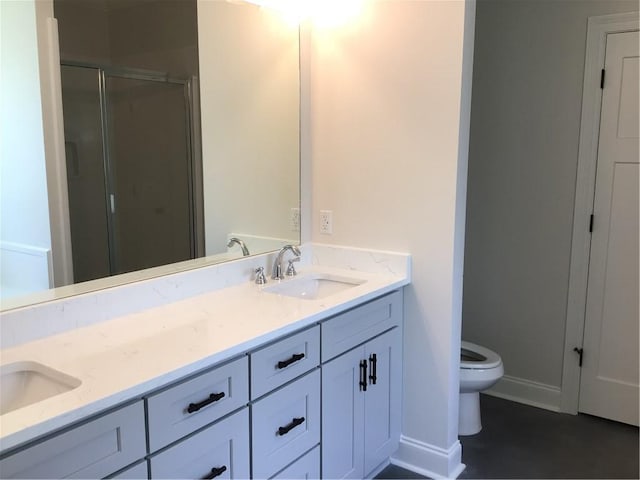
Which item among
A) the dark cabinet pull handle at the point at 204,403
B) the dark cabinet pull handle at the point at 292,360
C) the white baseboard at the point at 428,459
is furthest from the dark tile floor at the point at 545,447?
the dark cabinet pull handle at the point at 204,403

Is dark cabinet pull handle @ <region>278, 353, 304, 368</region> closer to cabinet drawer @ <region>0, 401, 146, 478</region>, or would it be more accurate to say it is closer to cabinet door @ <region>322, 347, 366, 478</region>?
cabinet door @ <region>322, 347, 366, 478</region>

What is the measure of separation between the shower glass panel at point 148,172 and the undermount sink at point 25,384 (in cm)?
53

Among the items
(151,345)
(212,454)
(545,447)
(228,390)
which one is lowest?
(545,447)

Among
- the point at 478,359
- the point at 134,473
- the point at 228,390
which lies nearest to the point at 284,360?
the point at 228,390

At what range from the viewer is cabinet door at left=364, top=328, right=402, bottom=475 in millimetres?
2250

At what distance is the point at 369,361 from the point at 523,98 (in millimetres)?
1721

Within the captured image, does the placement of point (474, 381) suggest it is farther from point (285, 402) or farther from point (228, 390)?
point (228, 390)

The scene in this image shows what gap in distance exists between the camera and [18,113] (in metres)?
1.69

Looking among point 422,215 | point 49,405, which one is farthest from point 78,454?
point 422,215

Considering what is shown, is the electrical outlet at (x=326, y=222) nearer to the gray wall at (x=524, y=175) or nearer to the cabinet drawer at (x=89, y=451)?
the gray wall at (x=524, y=175)

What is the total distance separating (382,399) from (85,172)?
146 cm

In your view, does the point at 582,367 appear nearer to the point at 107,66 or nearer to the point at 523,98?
the point at 523,98

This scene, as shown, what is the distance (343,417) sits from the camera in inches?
82.4

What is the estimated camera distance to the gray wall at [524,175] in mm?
2887
